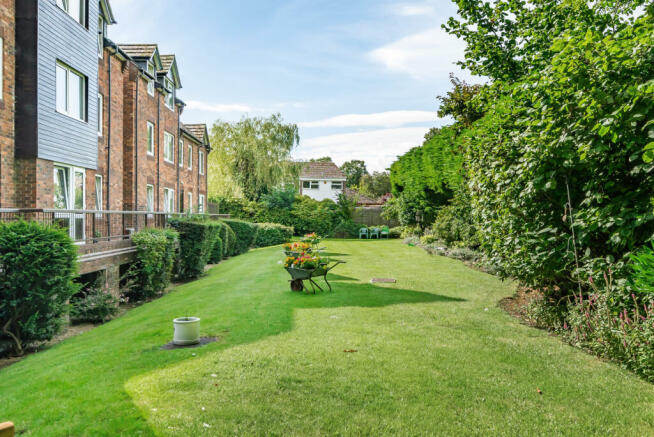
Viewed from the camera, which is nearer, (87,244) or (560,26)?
(560,26)

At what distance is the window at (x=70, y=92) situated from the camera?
12.7 m

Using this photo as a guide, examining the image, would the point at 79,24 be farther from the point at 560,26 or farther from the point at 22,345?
the point at 560,26

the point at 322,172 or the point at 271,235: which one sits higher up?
the point at 322,172

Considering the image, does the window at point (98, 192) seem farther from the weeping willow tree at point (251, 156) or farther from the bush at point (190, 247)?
the weeping willow tree at point (251, 156)

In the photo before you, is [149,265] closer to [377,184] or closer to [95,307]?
[95,307]

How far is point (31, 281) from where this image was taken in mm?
8281

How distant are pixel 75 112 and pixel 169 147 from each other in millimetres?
10740

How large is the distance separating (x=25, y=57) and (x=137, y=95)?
7.52m

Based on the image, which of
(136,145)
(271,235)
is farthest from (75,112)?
(271,235)

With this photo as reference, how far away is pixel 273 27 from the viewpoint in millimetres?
15836

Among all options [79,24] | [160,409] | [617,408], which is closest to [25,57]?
[79,24]

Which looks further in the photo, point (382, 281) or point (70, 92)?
point (70, 92)

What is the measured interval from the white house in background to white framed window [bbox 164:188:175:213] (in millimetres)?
33491

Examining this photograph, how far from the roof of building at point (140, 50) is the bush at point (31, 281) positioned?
14.0 meters
